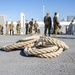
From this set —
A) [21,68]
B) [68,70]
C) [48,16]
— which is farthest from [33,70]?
[48,16]

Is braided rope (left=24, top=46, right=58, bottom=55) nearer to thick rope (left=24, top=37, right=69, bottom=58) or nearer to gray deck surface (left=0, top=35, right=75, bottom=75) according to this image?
thick rope (left=24, top=37, right=69, bottom=58)

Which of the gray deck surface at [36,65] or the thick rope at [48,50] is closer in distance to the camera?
the gray deck surface at [36,65]

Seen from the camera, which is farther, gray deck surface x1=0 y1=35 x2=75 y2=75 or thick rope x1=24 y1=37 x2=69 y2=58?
thick rope x1=24 y1=37 x2=69 y2=58

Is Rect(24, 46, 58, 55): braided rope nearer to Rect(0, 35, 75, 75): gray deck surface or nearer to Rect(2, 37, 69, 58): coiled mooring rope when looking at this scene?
Rect(2, 37, 69, 58): coiled mooring rope

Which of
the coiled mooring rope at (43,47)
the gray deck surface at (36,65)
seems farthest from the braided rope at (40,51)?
the gray deck surface at (36,65)

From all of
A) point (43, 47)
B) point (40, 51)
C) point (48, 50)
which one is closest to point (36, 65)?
point (40, 51)

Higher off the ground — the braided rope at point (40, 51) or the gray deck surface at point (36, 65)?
the braided rope at point (40, 51)

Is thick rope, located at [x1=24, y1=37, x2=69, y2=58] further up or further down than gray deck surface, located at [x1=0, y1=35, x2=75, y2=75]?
further up

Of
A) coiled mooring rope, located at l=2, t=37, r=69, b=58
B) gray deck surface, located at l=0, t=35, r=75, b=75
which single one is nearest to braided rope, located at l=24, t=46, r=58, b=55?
coiled mooring rope, located at l=2, t=37, r=69, b=58

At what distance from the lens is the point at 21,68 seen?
384 cm

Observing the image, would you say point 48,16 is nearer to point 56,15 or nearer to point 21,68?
point 56,15

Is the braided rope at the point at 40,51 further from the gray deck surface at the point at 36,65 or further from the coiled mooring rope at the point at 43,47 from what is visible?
the gray deck surface at the point at 36,65

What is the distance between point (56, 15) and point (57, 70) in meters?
11.0

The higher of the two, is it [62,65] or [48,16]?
[48,16]
